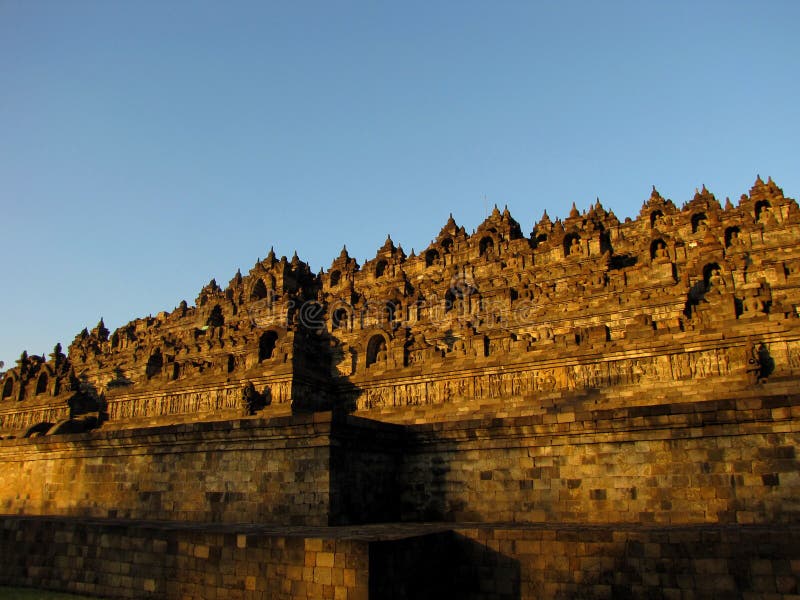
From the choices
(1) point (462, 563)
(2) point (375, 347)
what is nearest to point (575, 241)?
(2) point (375, 347)

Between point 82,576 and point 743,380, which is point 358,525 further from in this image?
point 743,380

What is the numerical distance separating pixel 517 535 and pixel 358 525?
4.17 meters

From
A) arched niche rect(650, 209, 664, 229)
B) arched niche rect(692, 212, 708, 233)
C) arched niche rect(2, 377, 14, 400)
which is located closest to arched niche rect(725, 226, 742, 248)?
arched niche rect(692, 212, 708, 233)

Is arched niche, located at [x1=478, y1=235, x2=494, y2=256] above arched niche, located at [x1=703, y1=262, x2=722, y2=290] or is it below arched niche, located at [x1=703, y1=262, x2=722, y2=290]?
above

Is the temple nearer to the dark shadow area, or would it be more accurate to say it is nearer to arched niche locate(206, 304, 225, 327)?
the dark shadow area

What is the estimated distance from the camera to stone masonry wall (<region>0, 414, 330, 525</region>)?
1397cm

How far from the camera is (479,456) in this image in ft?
47.5

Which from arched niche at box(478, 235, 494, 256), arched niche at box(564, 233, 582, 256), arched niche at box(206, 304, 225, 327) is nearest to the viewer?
arched niche at box(564, 233, 582, 256)

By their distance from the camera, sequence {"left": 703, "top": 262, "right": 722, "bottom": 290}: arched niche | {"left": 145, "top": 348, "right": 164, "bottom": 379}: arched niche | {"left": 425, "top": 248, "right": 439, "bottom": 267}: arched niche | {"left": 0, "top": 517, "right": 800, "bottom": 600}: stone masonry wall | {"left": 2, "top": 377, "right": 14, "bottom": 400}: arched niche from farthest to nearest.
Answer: {"left": 425, "top": 248, "right": 439, "bottom": 267}: arched niche
{"left": 2, "top": 377, "right": 14, "bottom": 400}: arched niche
{"left": 145, "top": 348, "right": 164, "bottom": 379}: arched niche
{"left": 703, "top": 262, "right": 722, "bottom": 290}: arched niche
{"left": 0, "top": 517, "right": 800, "bottom": 600}: stone masonry wall

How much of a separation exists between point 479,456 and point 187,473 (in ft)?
24.3

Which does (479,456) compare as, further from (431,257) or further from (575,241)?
(431,257)

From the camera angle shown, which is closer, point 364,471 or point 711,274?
point 364,471

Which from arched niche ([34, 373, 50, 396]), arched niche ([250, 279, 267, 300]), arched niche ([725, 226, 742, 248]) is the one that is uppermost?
arched niche ([250, 279, 267, 300])

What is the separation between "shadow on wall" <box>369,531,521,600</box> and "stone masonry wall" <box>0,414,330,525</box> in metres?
3.31
